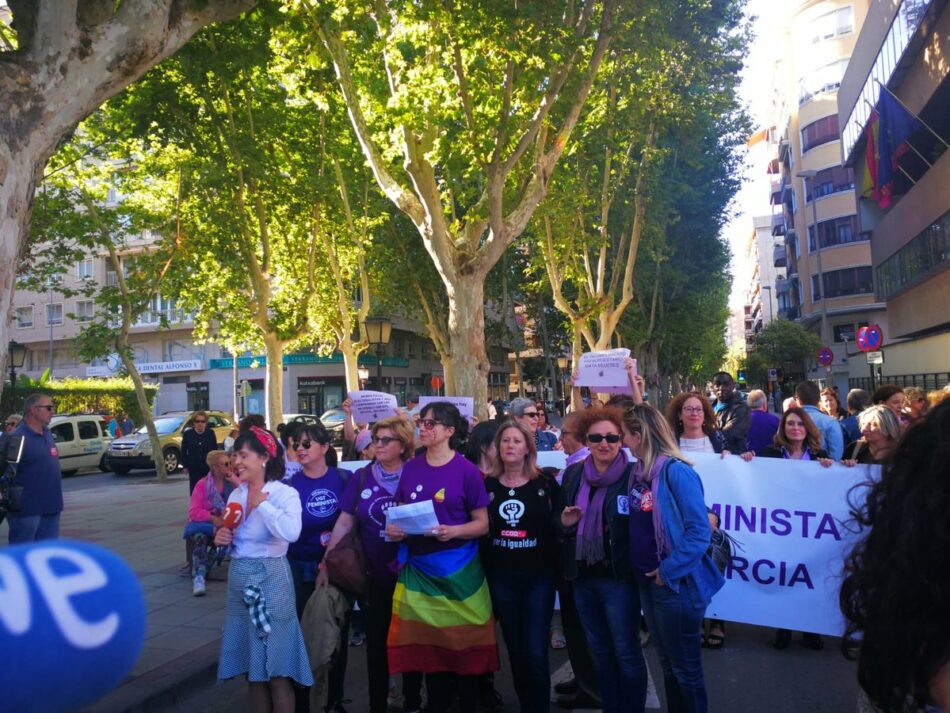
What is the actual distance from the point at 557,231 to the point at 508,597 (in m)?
20.7

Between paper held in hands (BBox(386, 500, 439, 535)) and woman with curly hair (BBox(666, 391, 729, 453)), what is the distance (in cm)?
287

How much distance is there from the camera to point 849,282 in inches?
1895

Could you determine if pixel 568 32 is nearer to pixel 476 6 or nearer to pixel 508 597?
pixel 476 6

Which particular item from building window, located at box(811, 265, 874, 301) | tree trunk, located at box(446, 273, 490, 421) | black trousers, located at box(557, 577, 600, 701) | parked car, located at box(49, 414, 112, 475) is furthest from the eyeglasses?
building window, located at box(811, 265, 874, 301)

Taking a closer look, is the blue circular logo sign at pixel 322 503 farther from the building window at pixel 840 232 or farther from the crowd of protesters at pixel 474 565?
the building window at pixel 840 232

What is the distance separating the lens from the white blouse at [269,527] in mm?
4160

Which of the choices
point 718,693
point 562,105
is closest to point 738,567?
point 718,693

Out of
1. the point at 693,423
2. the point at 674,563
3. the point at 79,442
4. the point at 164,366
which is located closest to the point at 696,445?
the point at 693,423

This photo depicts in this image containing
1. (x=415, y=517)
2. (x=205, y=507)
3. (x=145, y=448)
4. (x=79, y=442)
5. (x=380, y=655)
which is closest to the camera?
(x=415, y=517)

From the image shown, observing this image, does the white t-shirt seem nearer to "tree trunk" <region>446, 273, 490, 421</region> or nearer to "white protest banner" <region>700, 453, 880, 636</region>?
"white protest banner" <region>700, 453, 880, 636</region>

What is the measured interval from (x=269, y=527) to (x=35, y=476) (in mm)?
4519

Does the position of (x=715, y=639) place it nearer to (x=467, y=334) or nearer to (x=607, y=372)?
(x=607, y=372)

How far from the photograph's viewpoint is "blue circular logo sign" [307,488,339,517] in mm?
4781

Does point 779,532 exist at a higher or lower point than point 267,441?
lower
